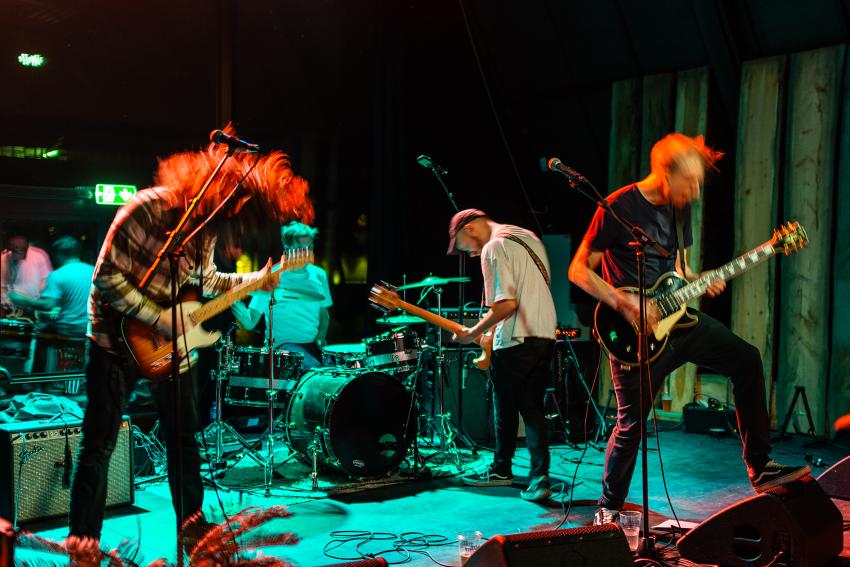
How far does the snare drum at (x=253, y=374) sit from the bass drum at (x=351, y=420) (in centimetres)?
24

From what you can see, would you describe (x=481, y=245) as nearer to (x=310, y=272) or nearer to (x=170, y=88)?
(x=310, y=272)

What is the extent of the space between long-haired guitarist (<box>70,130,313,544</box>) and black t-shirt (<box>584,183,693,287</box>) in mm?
1605

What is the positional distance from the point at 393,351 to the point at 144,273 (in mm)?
2921

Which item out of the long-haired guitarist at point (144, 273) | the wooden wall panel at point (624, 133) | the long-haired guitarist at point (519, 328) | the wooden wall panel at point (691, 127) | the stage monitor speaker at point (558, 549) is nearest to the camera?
the stage monitor speaker at point (558, 549)

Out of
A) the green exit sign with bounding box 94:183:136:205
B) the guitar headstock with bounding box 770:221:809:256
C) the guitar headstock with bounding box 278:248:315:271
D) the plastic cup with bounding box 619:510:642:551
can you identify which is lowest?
the plastic cup with bounding box 619:510:642:551

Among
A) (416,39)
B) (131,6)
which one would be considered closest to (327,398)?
(131,6)

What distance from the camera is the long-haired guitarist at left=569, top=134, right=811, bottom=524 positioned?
14.8ft

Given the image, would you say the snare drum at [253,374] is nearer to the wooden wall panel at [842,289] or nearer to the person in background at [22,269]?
the person in background at [22,269]

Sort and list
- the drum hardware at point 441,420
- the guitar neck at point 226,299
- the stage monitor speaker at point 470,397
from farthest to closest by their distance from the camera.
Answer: the stage monitor speaker at point 470,397 < the drum hardware at point 441,420 < the guitar neck at point 226,299

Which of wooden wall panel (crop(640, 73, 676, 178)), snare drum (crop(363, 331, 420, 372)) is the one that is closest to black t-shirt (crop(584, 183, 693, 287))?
snare drum (crop(363, 331, 420, 372))

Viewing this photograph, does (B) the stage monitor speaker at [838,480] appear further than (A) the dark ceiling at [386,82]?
No

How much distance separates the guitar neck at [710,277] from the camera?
450 centimetres

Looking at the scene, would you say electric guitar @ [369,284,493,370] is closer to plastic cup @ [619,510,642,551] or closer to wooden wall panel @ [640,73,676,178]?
plastic cup @ [619,510,642,551]

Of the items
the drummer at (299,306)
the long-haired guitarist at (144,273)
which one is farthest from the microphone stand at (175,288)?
the drummer at (299,306)
